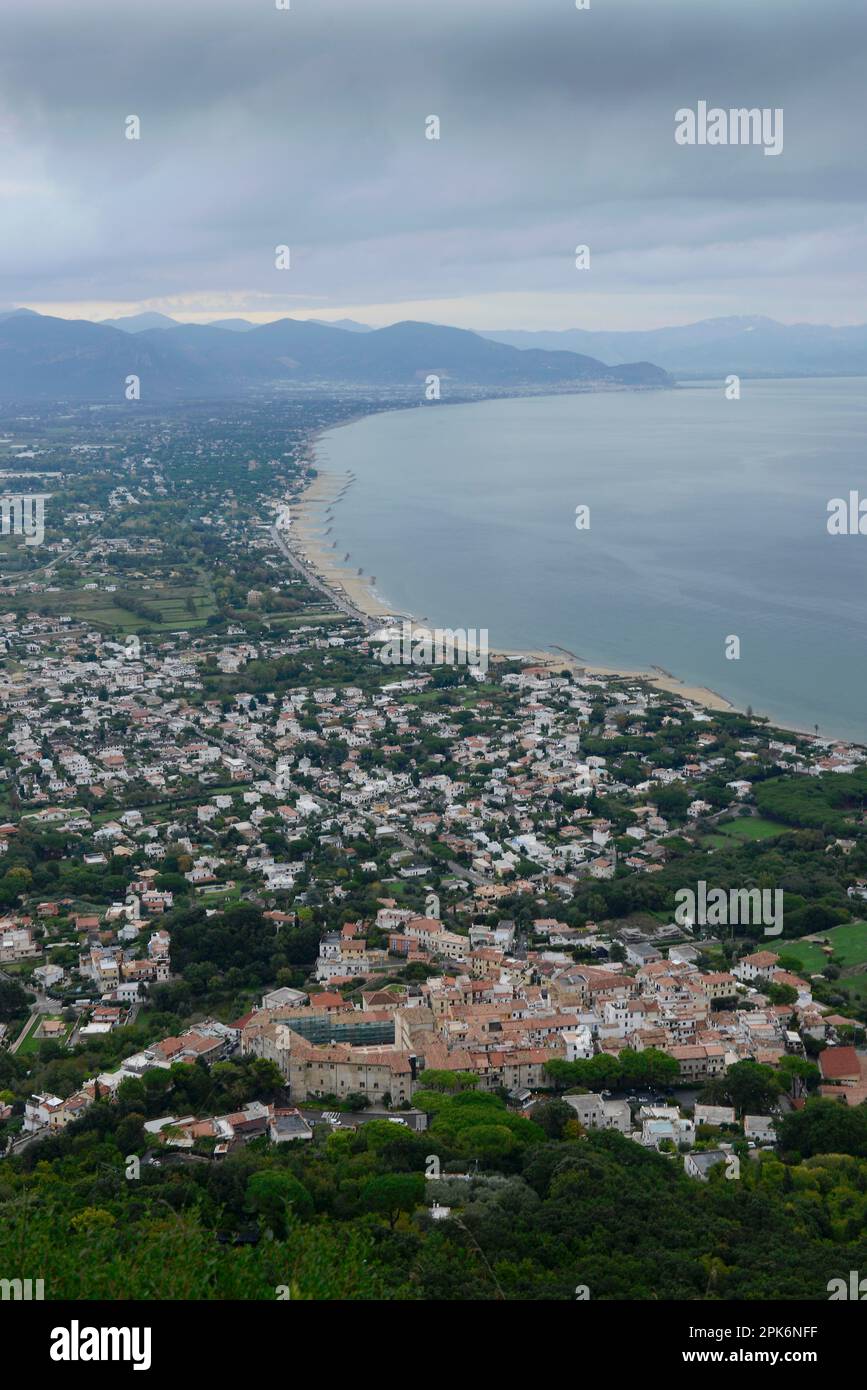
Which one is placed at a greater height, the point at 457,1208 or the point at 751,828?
the point at 751,828

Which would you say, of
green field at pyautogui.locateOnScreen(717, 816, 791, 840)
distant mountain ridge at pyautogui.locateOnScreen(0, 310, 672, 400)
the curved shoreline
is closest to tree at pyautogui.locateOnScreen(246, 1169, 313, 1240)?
green field at pyautogui.locateOnScreen(717, 816, 791, 840)

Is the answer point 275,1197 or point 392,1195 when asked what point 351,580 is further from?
point 275,1197

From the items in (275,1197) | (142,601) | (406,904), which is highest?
(142,601)

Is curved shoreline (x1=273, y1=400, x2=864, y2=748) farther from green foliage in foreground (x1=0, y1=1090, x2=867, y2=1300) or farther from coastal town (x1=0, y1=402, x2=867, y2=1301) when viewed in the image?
green foliage in foreground (x1=0, y1=1090, x2=867, y2=1300)

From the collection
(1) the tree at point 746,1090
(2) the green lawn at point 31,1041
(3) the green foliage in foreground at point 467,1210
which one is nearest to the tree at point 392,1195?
(3) the green foliage in foreground at point 467,1210

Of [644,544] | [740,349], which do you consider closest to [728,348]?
[740,349]

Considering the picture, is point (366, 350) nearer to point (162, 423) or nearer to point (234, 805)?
point (162, 423)
